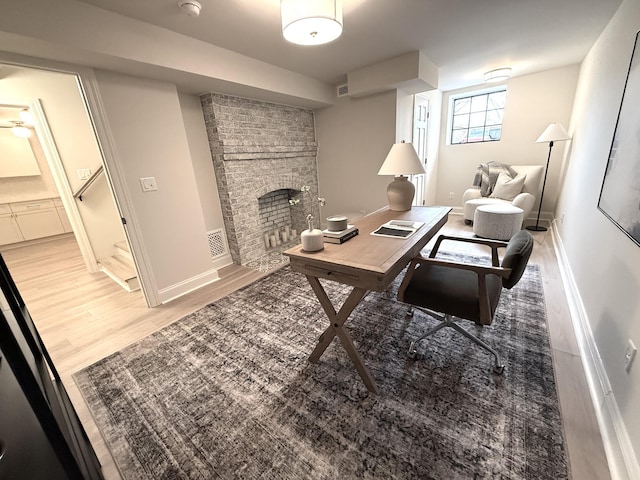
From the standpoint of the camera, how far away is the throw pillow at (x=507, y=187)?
412 cm

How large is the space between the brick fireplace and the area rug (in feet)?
5.39

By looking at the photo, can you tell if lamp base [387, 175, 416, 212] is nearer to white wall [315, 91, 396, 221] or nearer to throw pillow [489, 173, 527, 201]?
white wall [315, 91, 396, 221]

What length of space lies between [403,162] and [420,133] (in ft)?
8.81

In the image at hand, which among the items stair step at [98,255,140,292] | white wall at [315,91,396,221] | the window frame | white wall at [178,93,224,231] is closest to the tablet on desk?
white wall at [315,91,396,221]

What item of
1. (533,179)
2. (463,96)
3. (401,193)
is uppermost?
(463,96)

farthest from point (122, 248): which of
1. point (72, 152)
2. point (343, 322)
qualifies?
point (343, 322)

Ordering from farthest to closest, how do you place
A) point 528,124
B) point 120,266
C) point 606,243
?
1. point 528,124
2. point 120,266
3. point 606,243

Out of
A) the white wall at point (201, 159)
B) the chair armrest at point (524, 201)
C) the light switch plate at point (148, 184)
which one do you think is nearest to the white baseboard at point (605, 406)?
the chair armrest at point (524, 201)

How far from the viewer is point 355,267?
136 cm

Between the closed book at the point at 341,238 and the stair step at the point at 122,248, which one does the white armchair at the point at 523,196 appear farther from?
the stair step at the point at 122,248

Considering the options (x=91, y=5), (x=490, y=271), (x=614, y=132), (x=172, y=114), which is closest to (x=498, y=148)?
(x=614, y=132)

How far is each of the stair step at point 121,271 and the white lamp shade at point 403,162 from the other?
2992 millimetres

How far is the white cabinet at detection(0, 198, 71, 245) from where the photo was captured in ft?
15.4

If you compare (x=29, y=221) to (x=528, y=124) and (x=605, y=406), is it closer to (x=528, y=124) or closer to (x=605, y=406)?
(x=605, y=406)
